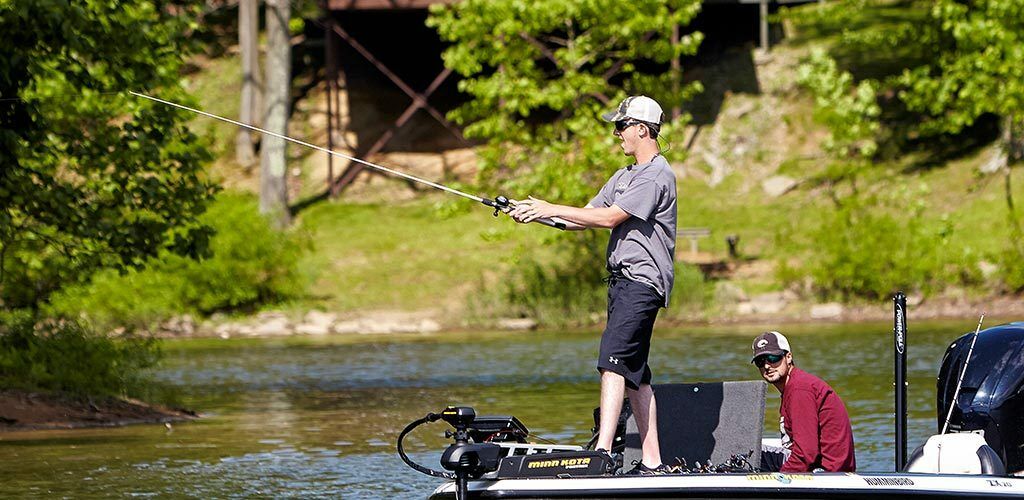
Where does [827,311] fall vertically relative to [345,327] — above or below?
above

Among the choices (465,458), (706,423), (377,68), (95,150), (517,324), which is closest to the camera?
(465,458)

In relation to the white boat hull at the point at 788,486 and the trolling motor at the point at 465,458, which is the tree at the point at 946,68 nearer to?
the white boat hull at the point at 788,486

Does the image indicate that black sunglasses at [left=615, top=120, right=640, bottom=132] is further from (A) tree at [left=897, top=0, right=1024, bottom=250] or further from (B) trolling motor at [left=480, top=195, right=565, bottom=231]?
(A) tree at [left=897, top=0, right=1024, bottom=250]

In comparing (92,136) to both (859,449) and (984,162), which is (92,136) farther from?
(984,162)

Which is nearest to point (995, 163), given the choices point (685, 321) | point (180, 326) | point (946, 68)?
point (946, 68)

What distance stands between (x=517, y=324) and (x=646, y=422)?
21418 millimetres

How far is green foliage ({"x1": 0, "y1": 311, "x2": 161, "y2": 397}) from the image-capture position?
57.6ft

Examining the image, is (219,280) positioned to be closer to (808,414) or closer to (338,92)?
(338,92)

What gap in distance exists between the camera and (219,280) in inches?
1291

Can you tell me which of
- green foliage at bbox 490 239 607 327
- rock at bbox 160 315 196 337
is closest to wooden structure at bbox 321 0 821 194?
green foliage at bbox 490 239 607 327

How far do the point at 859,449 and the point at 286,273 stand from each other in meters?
20.1

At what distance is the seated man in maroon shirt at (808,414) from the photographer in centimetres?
991

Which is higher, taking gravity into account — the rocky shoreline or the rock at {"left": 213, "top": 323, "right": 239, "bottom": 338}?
the rocky shoreline

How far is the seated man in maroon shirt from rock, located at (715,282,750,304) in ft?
71.0
